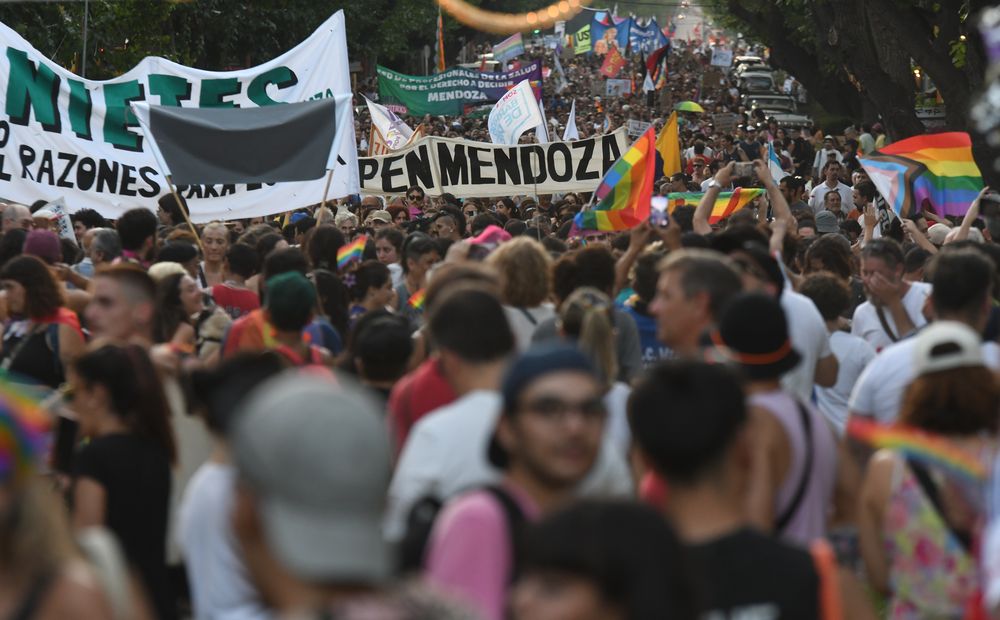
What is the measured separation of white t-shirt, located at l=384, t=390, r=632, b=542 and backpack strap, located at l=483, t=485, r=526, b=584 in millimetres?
499

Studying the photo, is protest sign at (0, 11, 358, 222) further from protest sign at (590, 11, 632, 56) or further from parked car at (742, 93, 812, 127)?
protest sign at (590, 11, 632, 56)

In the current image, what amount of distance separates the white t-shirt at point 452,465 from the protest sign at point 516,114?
49.8 feet

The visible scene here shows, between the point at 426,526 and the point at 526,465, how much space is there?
393mm

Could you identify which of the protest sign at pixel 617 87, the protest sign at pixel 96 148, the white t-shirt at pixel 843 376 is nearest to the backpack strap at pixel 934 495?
the white t-shirt at pixel 843 376

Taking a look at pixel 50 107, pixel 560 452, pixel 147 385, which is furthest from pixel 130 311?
pixel 50 107

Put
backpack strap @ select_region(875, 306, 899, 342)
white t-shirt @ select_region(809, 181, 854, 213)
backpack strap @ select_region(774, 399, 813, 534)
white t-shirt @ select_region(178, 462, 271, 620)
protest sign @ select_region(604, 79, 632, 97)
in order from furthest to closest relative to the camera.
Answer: protest sign @ select_region(604, 79, 632, 97), white t-shirt @ select_region(809, 181, 854, 213), backpack strap @ select_region(875, 306, 899, 342), backpack strap @ select_region(774, 399, 813, 534), white t-shirt @ select_region(178, 462, 271, 620)

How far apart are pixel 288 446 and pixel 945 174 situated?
1049 cm

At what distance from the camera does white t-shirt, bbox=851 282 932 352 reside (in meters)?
7.57

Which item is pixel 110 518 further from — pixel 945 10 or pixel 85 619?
pixel 945 10

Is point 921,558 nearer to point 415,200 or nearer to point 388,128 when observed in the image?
point 415,200

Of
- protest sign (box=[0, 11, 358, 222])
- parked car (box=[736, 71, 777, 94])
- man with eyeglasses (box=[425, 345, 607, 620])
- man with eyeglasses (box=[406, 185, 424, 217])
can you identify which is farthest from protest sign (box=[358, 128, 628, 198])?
parked car (box=[736, 71, 777, 94])

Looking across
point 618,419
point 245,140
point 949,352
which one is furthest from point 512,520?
point 245,140

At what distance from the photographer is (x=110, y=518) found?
15.5 feet

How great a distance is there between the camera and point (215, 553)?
3916mm
